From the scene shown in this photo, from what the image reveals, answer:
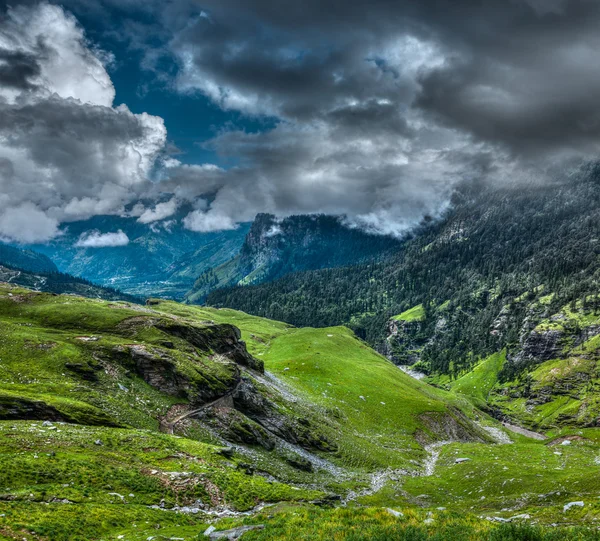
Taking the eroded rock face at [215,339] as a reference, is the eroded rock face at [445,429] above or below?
below

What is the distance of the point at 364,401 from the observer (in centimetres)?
11869

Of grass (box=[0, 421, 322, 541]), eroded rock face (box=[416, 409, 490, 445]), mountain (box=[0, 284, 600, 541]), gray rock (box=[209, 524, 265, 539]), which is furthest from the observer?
eroded rock face (box=[416, 409, 490, 445])

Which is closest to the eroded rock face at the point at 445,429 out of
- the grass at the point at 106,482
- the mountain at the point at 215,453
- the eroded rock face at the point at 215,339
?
the mountain at the point at 215,453

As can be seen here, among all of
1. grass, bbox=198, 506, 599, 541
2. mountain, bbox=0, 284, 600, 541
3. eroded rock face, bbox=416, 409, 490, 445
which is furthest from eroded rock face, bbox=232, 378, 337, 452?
grass, bbox=198, 506, 599, 541

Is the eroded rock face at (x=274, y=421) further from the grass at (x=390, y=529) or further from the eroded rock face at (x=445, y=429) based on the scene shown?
the grass at (x=390, y=529)

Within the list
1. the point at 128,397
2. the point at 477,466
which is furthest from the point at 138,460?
the point at 477,466

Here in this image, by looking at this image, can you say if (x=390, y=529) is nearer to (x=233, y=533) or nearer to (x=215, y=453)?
(x=233, y=533)

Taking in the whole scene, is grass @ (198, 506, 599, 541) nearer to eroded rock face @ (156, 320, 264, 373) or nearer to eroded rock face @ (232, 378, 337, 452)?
eroded rock face @ (232, 378, 337, 452)

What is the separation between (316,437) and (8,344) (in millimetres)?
54596

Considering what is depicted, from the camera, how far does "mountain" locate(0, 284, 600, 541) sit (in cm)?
2464

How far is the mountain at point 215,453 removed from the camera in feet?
80.8

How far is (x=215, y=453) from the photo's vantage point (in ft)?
151

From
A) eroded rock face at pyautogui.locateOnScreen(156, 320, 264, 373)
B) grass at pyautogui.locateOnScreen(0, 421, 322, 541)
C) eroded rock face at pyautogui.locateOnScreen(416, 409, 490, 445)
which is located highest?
eroded rock face at pyautogui.locateOnScreen(156, 320, 264, 373)

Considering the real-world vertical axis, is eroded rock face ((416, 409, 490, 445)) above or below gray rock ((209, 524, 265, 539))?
below
